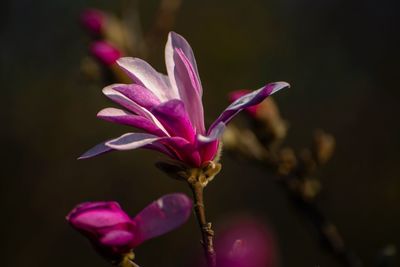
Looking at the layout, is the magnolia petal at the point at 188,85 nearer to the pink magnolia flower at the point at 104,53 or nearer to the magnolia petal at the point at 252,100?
the magnolia petal at the point at 252,100

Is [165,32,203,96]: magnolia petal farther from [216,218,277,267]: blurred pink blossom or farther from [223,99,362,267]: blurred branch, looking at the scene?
[223,99,362,267]: blurred branch

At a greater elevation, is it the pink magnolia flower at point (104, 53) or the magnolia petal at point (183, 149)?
the pink magnolia flower at point (104, 53)

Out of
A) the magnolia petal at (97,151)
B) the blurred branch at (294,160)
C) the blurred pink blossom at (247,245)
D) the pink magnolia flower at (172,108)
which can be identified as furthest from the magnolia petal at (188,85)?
the blurred branch at (294,160)

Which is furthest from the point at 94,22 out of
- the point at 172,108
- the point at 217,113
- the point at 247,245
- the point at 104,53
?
the point at 217,113

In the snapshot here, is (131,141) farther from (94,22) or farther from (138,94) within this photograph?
(94,22)

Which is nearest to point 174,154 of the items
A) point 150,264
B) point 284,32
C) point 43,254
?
point 150,264

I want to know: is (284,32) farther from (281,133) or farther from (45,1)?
(281,133)
